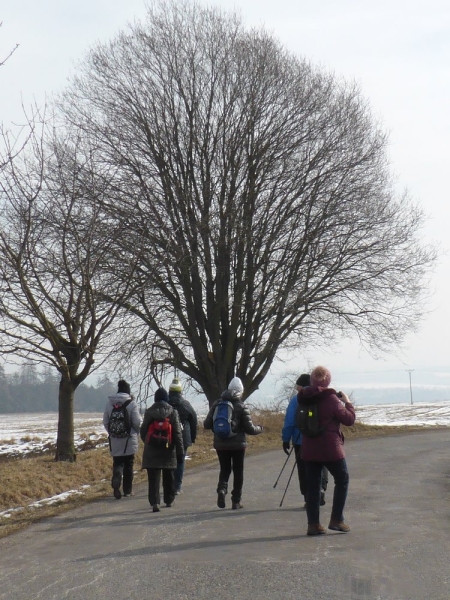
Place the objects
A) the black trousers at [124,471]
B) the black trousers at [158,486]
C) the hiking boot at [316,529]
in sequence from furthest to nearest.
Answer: the black trousers at [124,471] < the black trousers at [158,486] < the hiking boot at [316,529]

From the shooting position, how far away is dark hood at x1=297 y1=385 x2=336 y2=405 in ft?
29.4

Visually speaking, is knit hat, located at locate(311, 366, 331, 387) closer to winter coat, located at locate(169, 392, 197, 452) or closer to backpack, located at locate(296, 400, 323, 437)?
backpack, located at locate(296, 400, 323, 437)

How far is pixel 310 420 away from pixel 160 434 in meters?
3.61

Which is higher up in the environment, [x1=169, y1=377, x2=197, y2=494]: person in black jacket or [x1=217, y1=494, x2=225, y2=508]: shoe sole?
[x1=169, y1=377, x2=197, y2=494]: person in black jacket

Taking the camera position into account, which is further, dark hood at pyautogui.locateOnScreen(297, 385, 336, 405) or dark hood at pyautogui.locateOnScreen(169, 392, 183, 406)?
dark hood at pyautogui.locateOnScreen(169, 392, 183, 406)

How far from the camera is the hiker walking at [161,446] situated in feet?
37.8

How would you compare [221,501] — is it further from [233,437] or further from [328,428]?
[328,428]

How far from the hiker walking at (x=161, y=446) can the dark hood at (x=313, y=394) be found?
11.0 ft

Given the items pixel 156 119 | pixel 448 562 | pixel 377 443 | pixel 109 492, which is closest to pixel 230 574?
pixel 448 562

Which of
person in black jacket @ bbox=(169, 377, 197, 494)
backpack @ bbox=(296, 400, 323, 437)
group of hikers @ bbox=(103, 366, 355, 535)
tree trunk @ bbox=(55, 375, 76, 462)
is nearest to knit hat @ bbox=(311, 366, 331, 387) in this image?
group of hikers @ bbox=(103, 366, 355, 535)

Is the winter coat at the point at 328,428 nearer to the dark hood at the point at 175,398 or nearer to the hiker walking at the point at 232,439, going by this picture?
the hiker walking at the point at 232,439

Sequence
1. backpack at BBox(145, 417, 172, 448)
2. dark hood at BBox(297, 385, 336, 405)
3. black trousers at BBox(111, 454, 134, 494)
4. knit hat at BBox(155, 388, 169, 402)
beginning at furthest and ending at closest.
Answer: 1. black trousers at BBox(111, 454, 134, 494)
2. knit hat at BBox(155, 388, 169, 402)
3. backpack at BBox(145, 417, 172, 448)
4. dark hood at BBox(297, 385, 336, 405)

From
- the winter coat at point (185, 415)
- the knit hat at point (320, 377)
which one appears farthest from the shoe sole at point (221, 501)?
the knit hat at point (320, 377)

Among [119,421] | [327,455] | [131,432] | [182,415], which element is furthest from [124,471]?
[327,455]
